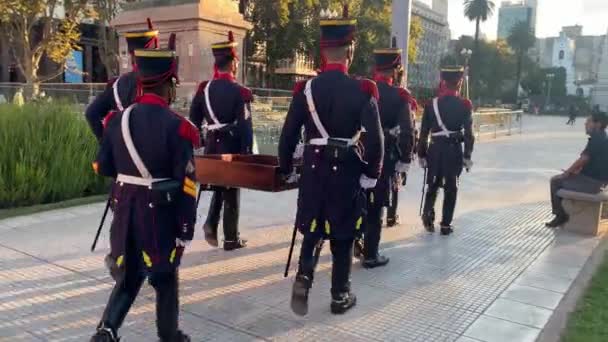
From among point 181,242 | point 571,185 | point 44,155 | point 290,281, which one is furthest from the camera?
point 44,155

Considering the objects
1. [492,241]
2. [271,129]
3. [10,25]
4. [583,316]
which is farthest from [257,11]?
[583,316]

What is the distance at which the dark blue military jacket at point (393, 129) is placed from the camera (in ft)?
19.0

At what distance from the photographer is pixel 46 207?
7785 millimetres

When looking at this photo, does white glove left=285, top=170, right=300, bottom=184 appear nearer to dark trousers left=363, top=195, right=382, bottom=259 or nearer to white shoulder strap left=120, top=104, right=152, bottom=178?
dark trousers left=363, top=195, right=382, bottom=259

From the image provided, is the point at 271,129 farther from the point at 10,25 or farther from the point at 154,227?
the point at 10,25

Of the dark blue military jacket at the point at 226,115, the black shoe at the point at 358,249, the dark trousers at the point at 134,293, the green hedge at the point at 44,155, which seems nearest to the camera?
the dark trousers at the point at 134,293

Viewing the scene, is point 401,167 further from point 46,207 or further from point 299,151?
point 46,207

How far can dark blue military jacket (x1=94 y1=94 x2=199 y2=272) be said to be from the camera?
332cm

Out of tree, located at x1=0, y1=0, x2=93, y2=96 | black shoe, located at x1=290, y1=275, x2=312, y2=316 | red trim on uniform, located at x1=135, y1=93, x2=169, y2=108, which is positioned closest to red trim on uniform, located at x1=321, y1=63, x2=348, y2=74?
red trim on uniform, located at x1=135, y1=93, x2=169, y2=108

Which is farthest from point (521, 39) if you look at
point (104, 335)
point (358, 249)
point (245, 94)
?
point (104, 335)

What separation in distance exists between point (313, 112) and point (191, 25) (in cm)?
556

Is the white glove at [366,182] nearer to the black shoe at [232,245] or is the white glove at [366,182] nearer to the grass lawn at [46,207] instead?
the black shoe at [232,245]

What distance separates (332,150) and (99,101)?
2.43 m

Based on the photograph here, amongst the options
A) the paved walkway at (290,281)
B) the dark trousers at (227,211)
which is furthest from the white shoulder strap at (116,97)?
the paved walkway at (290,281)
